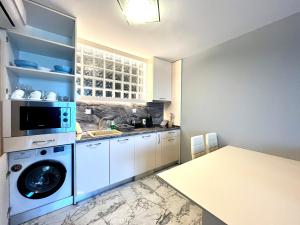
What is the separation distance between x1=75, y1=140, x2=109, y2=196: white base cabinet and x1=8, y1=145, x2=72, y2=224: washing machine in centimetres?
10

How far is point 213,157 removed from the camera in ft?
4.89

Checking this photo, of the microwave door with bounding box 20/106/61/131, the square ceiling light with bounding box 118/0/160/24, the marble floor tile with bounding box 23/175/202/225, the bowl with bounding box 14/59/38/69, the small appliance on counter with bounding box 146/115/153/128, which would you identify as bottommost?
the marble floor tile with bounding box 23/175/202/225

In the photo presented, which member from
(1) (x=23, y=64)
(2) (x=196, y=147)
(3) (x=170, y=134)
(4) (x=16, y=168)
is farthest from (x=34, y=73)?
(3) (x=170, y=134)

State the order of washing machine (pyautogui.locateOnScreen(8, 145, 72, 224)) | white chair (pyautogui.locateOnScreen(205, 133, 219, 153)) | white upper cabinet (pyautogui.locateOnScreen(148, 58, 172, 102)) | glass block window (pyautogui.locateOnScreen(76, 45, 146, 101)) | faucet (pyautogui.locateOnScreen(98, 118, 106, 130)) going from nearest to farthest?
washing machine (pyautogui.locateOnScreen(8, 145, 72, 224)) → white chair (pyautogui.locateOnScreen(205, 133, 219, 153)) → glass block window (pyautogui.locateOnScreen(76, 45, 146, 101)) → faucet (pyautogui.locateOnScreen(98, 118, 106, 130)) → white upper cabinet (pyautogui.locateOnScreen(148, 58, 172, 102))

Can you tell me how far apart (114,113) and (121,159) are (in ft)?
2.94

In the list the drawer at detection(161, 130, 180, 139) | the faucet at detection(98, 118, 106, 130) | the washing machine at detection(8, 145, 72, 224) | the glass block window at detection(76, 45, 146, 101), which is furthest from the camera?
the drawer at detection(161, 130, 180, 139)

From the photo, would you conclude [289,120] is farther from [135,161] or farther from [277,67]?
[135,161]

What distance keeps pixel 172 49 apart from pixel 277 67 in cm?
152

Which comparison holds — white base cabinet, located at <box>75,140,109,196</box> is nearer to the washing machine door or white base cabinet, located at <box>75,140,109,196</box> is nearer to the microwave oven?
the washing machine door

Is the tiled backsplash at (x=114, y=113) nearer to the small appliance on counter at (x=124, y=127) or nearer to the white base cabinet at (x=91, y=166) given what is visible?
the small appliance on counter at (x=124, y=127)

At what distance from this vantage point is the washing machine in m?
1.43

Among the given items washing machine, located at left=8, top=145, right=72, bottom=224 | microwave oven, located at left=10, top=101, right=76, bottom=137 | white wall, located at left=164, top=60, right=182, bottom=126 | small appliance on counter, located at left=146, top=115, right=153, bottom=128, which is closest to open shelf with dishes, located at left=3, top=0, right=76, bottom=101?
microwave oven, located at left=10, top=101, right=76, bottom=137

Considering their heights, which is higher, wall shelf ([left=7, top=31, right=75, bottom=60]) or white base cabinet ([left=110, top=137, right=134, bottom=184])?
wall shelf ([left=7, top=31, right=75, bottom=60])

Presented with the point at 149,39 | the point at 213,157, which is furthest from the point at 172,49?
the point at 213,157
